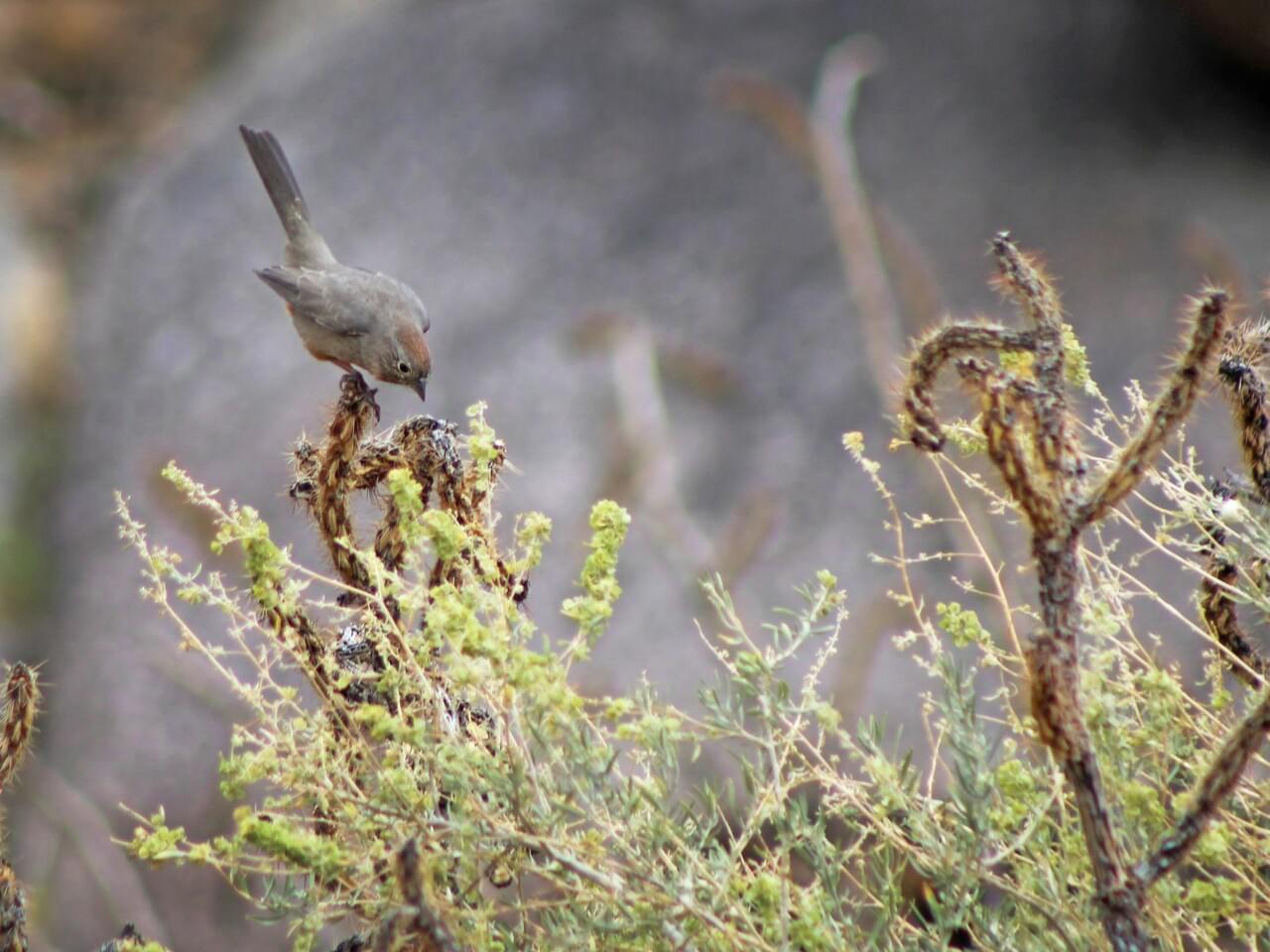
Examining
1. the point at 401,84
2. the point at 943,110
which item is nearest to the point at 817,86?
the point at 943,110

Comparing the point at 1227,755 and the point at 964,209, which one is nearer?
the point at 1227,755

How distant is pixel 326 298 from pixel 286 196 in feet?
2.49

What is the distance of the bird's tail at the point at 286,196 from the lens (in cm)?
373

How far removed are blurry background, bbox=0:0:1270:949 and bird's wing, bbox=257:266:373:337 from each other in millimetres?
2498

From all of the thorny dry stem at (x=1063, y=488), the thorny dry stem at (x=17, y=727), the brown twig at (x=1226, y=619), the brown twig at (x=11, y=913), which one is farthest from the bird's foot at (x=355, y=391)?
the brown twig at (x=1226, y=619)

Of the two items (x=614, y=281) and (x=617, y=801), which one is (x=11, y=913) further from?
(x=614, y=281)

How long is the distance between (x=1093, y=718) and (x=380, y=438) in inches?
48.9

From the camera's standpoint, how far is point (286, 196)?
12.5 ft

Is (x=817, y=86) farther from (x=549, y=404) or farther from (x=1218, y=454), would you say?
(x=1218, y=454)

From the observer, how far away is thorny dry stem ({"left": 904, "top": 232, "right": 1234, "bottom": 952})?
58.6 inches

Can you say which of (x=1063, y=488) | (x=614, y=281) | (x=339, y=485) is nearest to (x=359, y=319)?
(x=339, y=485)

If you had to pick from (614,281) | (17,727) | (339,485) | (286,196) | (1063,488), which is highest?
(614,281)

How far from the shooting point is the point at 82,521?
7.82 metres

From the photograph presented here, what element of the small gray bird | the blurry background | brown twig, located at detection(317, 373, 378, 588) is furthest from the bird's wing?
the blurry background
